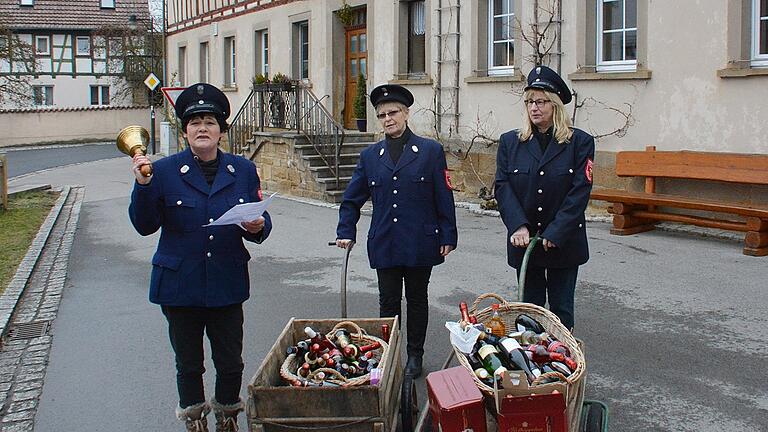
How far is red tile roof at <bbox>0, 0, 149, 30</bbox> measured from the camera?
2060 inches

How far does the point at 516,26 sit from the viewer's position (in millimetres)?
15352

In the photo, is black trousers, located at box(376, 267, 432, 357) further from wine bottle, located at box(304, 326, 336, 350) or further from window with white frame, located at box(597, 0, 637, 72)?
window with white frame, located at box(597, 0, 637, 72)

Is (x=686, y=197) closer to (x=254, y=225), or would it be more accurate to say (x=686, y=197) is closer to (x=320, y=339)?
(x=320, y=339)

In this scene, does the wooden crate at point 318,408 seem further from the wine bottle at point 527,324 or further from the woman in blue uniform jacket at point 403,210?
the woman in blue uniform jacket at point 403,210

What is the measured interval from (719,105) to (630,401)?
7.20m

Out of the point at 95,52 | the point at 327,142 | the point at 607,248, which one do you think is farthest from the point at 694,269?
the point at 95,52

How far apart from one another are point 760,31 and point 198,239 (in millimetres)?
9176

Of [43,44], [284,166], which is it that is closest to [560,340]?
[284,166]

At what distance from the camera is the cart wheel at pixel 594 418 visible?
14.9ft

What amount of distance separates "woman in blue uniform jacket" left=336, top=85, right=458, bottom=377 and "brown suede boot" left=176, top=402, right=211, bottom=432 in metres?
1.40

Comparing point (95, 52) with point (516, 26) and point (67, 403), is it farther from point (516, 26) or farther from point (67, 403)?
point (67, 403)

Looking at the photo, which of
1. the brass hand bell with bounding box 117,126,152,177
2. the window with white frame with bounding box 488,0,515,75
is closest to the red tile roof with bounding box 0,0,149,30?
the window with white frame with bounding box 488,0,515,75

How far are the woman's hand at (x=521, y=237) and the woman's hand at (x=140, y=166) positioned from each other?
81.3 inches

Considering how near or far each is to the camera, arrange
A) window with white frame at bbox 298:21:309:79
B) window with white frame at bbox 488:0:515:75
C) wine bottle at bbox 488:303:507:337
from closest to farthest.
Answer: wine bottle at bbox 488:303:507:337 < window with white frame at bbox 488:0:515:75 < window with white frame at bbox 298:21:309:79
